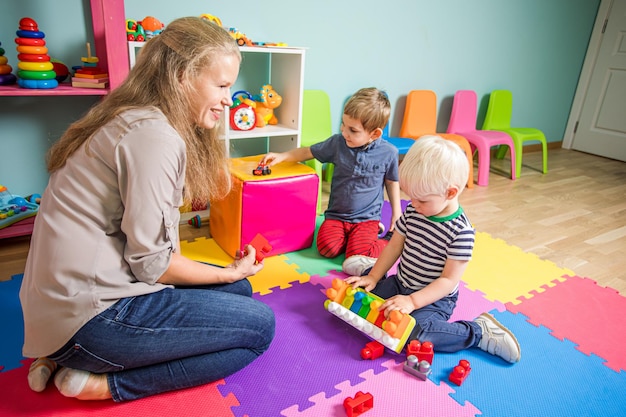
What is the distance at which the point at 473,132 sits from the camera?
342cm

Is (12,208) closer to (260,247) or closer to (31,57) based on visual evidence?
(31,57)

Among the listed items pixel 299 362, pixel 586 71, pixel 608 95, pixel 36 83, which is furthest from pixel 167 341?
pixel 586 71

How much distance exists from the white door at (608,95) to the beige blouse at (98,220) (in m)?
4.54

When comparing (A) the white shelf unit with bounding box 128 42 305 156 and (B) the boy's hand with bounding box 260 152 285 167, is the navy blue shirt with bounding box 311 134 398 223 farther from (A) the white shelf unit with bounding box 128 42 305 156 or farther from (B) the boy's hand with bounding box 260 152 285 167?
(A) the white shelf unit with bounding box 128 42 305 156

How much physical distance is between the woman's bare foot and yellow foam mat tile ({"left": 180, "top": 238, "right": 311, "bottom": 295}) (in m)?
0.65

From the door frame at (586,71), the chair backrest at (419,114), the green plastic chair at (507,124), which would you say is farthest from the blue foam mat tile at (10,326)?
the door frame at (586,71)

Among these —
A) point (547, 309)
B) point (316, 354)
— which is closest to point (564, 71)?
point (547, 309)

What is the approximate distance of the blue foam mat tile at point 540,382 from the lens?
1205 mm

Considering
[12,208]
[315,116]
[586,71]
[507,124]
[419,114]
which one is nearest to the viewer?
[12,208]

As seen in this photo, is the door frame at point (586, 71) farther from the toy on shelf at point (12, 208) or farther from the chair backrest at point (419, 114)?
the toy on shelf at point (12, 208)

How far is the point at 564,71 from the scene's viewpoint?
14.1ft

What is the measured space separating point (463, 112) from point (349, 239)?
80.0 inches

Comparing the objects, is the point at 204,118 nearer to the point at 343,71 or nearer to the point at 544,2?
the point at 343,71

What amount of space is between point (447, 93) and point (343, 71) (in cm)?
108
